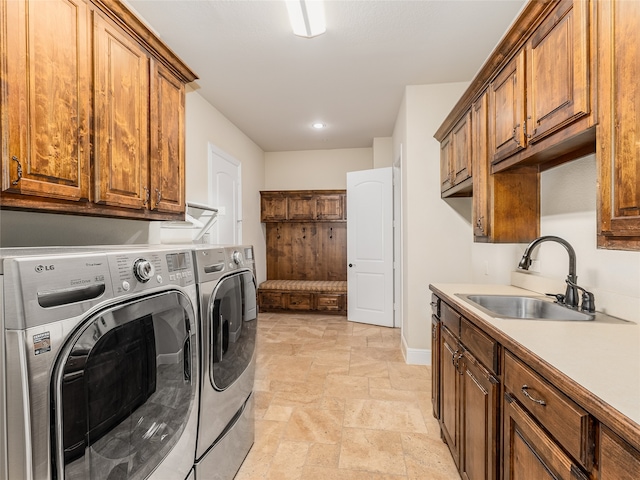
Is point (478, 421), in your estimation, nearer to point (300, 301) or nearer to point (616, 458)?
point (616, 458)

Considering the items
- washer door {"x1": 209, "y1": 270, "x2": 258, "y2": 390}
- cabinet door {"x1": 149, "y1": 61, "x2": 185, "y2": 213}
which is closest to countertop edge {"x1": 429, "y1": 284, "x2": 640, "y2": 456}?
washer door {"x1": 209, "y1": 270, "x2": 258, "y2": 390}

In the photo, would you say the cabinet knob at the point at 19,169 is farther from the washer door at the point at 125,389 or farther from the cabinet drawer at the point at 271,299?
the cabinet drawer at the point at 271,299

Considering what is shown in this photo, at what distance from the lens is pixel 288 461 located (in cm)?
188

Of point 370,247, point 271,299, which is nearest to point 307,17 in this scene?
point 370,247

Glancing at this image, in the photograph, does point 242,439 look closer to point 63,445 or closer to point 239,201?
point 63,445

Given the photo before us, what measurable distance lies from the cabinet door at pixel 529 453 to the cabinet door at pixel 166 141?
79.4 inches

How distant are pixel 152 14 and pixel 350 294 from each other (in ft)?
12.8

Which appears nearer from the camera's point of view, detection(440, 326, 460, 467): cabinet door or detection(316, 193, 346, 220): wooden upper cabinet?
detection(440, 326, 460, 467): cabinet door

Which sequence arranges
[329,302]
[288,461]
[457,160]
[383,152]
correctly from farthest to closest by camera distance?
[329,302]
[383,152]
[457,160]
[288,461]

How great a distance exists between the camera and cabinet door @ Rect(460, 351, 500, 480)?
1213 millimetres

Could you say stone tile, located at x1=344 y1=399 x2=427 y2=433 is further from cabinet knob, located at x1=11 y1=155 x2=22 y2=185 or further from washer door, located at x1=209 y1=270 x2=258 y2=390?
cabinet knob, located at x1=11 y1=155 x2=22 y2=185

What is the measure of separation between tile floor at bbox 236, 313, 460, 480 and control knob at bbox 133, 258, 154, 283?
55.1 inches

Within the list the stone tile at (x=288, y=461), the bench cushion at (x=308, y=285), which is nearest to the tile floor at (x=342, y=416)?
the stone tile at (x=288, y=461)

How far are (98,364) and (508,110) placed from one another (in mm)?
2179
